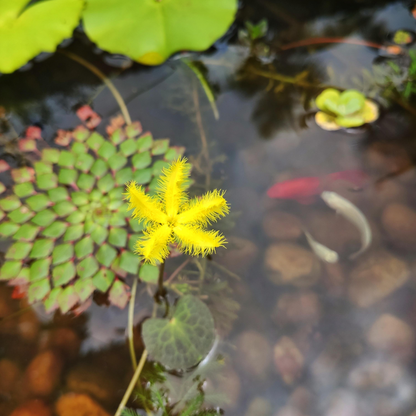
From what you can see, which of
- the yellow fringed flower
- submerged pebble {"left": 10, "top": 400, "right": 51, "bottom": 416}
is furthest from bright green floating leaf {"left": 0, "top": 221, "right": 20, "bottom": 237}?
the yellow fringed flower

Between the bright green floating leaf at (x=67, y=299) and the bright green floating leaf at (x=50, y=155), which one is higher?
the bright green floating leaf at (x=50, y=155)

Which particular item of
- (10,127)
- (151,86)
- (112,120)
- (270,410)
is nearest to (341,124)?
(151,86)

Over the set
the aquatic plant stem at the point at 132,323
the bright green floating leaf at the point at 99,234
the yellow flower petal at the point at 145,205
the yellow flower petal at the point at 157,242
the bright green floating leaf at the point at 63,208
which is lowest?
the aquatic plant stem at the point at 132,323

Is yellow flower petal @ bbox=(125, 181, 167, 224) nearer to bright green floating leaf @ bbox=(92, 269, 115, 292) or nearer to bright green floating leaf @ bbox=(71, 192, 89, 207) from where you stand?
bright green floating leaf @ bbox=(92, 269, 115, 292)

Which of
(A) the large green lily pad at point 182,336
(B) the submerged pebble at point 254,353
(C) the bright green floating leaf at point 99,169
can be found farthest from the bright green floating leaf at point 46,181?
(B) the submerged pebble at point 254,353

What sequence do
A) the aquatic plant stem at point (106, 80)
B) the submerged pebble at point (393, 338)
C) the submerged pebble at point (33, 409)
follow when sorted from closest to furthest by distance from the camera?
the submerged pebble at point (33, 409) < the submerged pebble at point (393, 338) < the aquatic plant stem at point (106, 80)

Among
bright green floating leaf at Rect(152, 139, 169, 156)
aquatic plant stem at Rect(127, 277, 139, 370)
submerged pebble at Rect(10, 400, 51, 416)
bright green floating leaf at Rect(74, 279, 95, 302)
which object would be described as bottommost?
submerged pebble at Rect(10, 400, 51, 416)

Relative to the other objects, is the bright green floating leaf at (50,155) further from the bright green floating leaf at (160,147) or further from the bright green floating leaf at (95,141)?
the bright green floating leaf at (160,147)
